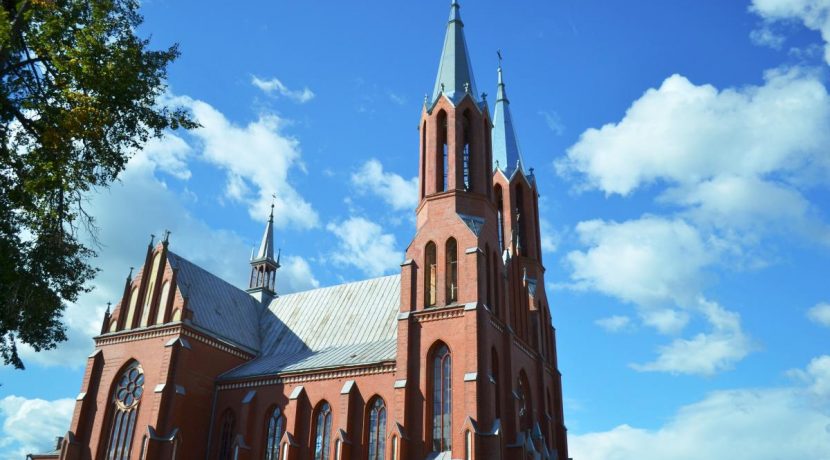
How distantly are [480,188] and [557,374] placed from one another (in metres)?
12.4

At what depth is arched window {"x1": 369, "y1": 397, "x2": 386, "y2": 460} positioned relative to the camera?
97.3 feet

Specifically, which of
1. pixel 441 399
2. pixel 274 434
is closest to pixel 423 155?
pixel 441 399

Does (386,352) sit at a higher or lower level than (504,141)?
lower

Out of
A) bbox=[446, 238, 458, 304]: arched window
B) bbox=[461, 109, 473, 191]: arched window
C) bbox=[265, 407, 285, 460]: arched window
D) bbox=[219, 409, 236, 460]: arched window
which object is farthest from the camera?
bbox=[219, 409, 236, 460]: arched window

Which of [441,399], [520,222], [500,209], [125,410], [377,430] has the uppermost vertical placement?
[500,209]

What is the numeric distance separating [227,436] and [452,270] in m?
15.3

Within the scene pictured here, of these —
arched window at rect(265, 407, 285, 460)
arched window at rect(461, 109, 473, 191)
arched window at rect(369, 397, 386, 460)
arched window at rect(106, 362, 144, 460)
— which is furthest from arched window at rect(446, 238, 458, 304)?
arched window at rect(106, 362, 144, 460)

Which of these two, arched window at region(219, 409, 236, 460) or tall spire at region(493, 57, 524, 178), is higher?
tall spire at region(493, 57, 524, 178)

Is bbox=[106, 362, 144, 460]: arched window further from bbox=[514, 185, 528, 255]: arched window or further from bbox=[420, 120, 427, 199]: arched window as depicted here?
bbox=[514, 185, 528, 255]: arched window

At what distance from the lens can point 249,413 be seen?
34125 millimetres

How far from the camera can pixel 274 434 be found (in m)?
33.3

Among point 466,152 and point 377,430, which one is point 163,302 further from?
point 466,152

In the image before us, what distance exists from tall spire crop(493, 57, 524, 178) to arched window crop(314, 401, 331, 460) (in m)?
18.7

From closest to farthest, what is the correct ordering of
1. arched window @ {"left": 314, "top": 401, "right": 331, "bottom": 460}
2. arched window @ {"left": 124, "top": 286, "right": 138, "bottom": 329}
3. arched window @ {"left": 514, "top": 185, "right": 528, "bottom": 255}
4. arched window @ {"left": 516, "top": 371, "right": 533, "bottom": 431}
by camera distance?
1. arched window @ {"left": 314, "top": 401, "right": 331, "bottom": 460}
2. arched window @ {"left": 516, "top": 371, "right": 533, "bottom": 431}
3. arched window @ {"left": 124, "top": 286, "right": 138, "bottom": 329}
4. arched window @ {"left": 514, "top": 185, "right": 528, "bottom": 255}
